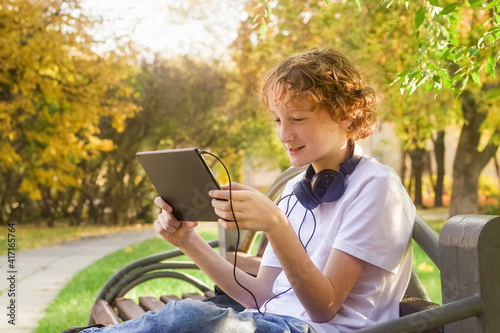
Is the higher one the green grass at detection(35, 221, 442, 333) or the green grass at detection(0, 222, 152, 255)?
the green grass at detection(35, 221, 442, 333)

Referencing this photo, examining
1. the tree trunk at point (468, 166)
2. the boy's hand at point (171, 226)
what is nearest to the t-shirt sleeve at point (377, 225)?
the boy's hand at point (171, 226)

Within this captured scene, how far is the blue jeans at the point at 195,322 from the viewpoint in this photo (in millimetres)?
1645

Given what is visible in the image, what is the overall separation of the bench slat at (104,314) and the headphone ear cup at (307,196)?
166cm

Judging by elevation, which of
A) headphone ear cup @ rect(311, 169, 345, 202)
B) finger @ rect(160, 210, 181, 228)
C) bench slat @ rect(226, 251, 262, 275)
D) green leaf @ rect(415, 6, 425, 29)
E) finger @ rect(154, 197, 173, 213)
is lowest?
bench slat @ rect(226, 251, 262, 275)

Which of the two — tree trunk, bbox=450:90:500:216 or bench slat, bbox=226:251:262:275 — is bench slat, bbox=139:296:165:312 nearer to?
bench slat, bbox=226:251:262:275

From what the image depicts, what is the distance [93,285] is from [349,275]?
5.75 metres

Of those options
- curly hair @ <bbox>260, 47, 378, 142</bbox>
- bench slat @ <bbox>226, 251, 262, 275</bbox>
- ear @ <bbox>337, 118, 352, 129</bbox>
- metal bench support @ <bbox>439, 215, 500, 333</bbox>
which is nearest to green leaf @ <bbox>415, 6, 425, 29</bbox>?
curly hair @ <bbox>260, 47, 378, 142</bbox>

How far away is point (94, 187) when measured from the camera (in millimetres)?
18516

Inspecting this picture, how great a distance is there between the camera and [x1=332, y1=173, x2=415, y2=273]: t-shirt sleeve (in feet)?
6.04

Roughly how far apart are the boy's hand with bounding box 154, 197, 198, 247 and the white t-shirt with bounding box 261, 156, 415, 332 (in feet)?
1.39

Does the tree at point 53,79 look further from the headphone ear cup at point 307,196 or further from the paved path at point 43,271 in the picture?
the headphone ear cup at point 307,196

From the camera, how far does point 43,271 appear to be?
8.64 m

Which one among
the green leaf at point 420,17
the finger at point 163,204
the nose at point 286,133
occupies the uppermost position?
the green leaf at point 420,17

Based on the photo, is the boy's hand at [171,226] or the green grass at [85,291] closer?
the boy's hand at [171,226]
